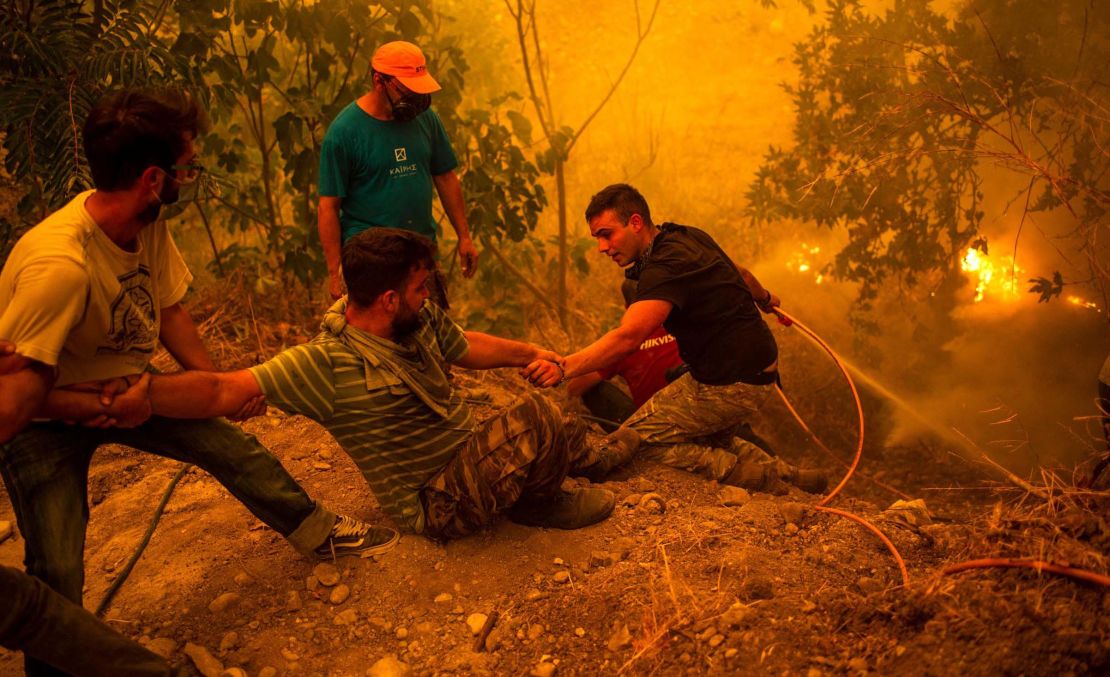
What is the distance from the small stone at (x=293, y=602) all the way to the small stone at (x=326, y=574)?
0.10 metres

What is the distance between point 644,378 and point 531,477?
81.2 inches

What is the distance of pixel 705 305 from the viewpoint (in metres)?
4.14

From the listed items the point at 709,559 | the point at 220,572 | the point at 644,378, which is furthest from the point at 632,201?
the point at 220,572

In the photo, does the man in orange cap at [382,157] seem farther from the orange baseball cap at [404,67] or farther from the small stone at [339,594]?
the small stone at [339,594]

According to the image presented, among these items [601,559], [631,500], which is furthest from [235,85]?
[601,559]

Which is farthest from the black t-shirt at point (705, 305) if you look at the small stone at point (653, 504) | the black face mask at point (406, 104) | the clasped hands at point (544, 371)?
the black face mask at point (406, 104)

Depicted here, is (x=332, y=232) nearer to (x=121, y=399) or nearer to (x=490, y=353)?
(x=490, y=353)

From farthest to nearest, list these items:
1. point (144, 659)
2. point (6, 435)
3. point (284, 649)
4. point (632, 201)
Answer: point (632, 201)
point (284, 649)
point (144, 659)
point (6, 435)

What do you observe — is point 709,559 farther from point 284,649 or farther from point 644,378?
point 644,378

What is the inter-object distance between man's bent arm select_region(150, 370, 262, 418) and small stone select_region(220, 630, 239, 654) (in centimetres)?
83

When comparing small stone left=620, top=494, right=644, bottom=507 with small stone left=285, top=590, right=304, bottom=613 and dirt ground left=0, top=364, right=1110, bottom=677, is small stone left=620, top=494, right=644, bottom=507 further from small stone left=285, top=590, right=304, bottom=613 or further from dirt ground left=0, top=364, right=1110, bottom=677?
small stone left=285, top=590, right=304, bottom=613

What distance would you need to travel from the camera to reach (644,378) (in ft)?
17.2

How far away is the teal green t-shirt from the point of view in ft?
14.3

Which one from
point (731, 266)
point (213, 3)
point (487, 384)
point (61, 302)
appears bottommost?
point (487, 384)
